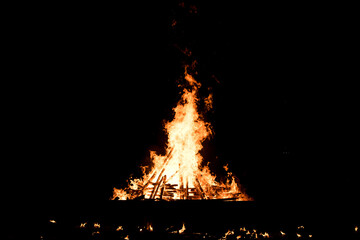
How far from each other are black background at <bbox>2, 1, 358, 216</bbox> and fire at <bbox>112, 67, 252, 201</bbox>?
33cm

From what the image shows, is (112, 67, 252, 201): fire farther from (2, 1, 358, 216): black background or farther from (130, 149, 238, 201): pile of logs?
(2, 1, 358, 216): black background

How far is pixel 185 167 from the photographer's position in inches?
215

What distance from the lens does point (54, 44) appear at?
5.16 metres

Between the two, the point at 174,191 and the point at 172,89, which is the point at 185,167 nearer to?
the point at 174,191

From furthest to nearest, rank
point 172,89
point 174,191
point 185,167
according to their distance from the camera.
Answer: point 172,89 < point 185,167 < point 174,191

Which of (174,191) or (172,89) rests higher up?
(172,89)

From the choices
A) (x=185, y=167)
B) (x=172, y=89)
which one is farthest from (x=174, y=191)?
(x=172, y=89)

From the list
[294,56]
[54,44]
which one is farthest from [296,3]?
[54,44]

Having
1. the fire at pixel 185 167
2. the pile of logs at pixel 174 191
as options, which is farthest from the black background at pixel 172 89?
the pile of logs at pixel 174 191

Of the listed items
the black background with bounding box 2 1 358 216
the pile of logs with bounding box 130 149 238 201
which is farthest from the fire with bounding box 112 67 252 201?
the black background with bounding box 2 1 358 216

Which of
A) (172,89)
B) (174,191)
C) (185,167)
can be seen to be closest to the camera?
(174,191)

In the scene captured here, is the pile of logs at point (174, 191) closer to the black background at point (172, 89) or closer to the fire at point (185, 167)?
the fire at point (185, 167)

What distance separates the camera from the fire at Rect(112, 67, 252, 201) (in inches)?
181

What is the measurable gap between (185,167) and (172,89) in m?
2.41
